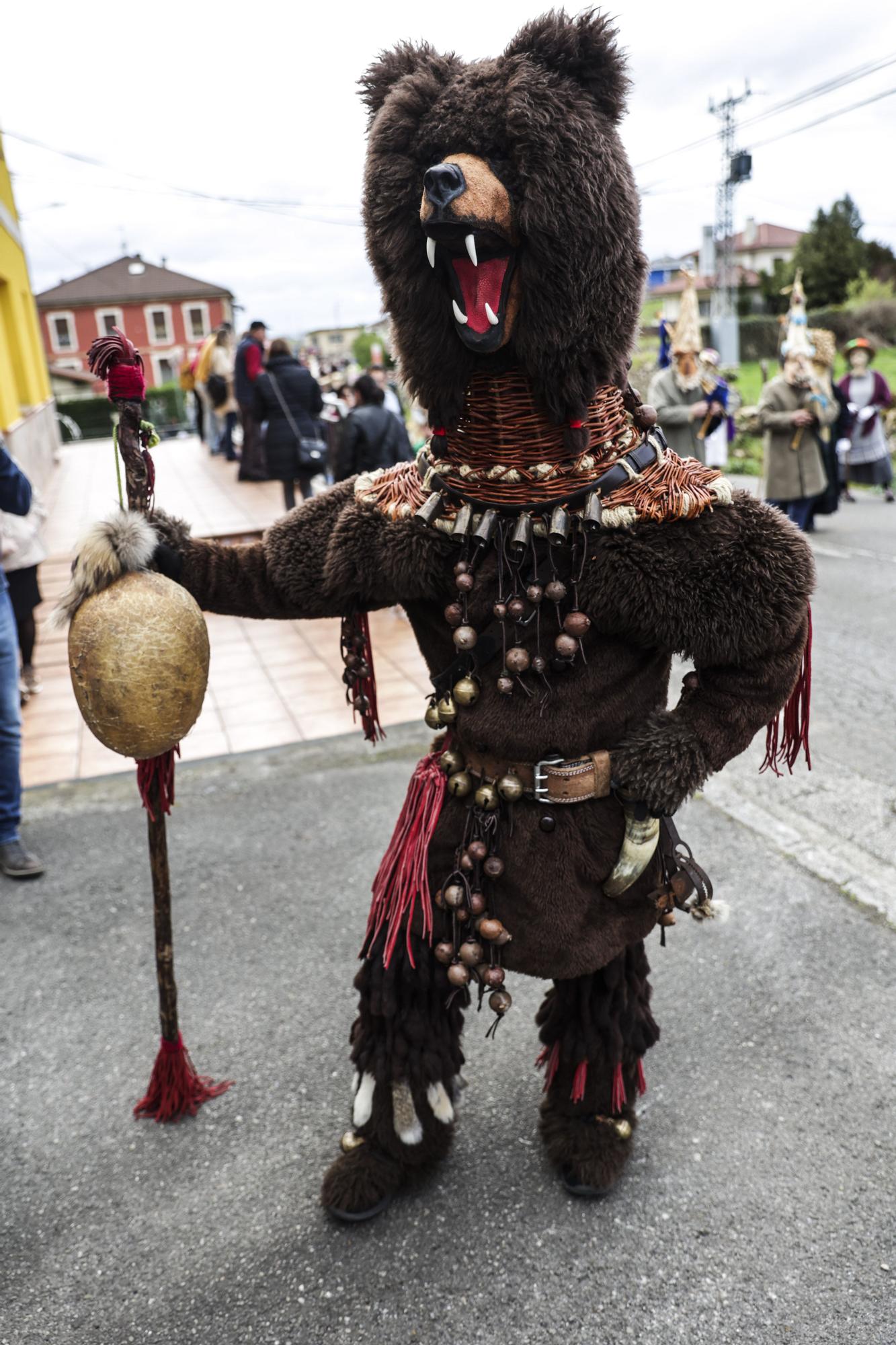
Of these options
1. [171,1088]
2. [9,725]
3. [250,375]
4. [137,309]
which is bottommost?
[171,1088]

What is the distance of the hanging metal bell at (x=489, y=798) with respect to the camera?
179cm

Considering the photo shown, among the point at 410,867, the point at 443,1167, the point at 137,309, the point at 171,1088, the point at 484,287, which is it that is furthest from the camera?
the point at 137,309

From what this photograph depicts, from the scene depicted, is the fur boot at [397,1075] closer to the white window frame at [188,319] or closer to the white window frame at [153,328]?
the white window frame at [188,319]

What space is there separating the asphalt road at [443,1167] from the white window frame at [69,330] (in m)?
45.6

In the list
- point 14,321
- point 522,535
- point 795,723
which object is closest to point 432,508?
point 522,535

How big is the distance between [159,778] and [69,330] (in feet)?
156

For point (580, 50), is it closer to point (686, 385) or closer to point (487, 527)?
point (487, 527)

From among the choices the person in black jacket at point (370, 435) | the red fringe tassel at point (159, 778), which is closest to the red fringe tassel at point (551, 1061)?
the red fringe tassel at point (159, 778)

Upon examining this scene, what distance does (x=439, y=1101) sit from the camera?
201 cm

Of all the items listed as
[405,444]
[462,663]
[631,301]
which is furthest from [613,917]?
[405,444]

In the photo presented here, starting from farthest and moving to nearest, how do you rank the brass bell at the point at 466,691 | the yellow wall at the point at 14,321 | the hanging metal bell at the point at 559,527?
the yellow wall at the point at 14,321 < the brass bell at the point at 466,691 < the hanging metal bell at the point at 559,527

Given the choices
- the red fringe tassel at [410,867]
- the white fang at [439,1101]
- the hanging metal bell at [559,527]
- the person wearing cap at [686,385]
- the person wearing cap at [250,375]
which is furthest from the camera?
the person wearing cap at [250,375]

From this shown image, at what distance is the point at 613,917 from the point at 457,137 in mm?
1382

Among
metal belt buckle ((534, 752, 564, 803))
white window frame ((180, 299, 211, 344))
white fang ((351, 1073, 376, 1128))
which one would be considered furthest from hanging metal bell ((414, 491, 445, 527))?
white window frame ((180, 299, 211, 344))
